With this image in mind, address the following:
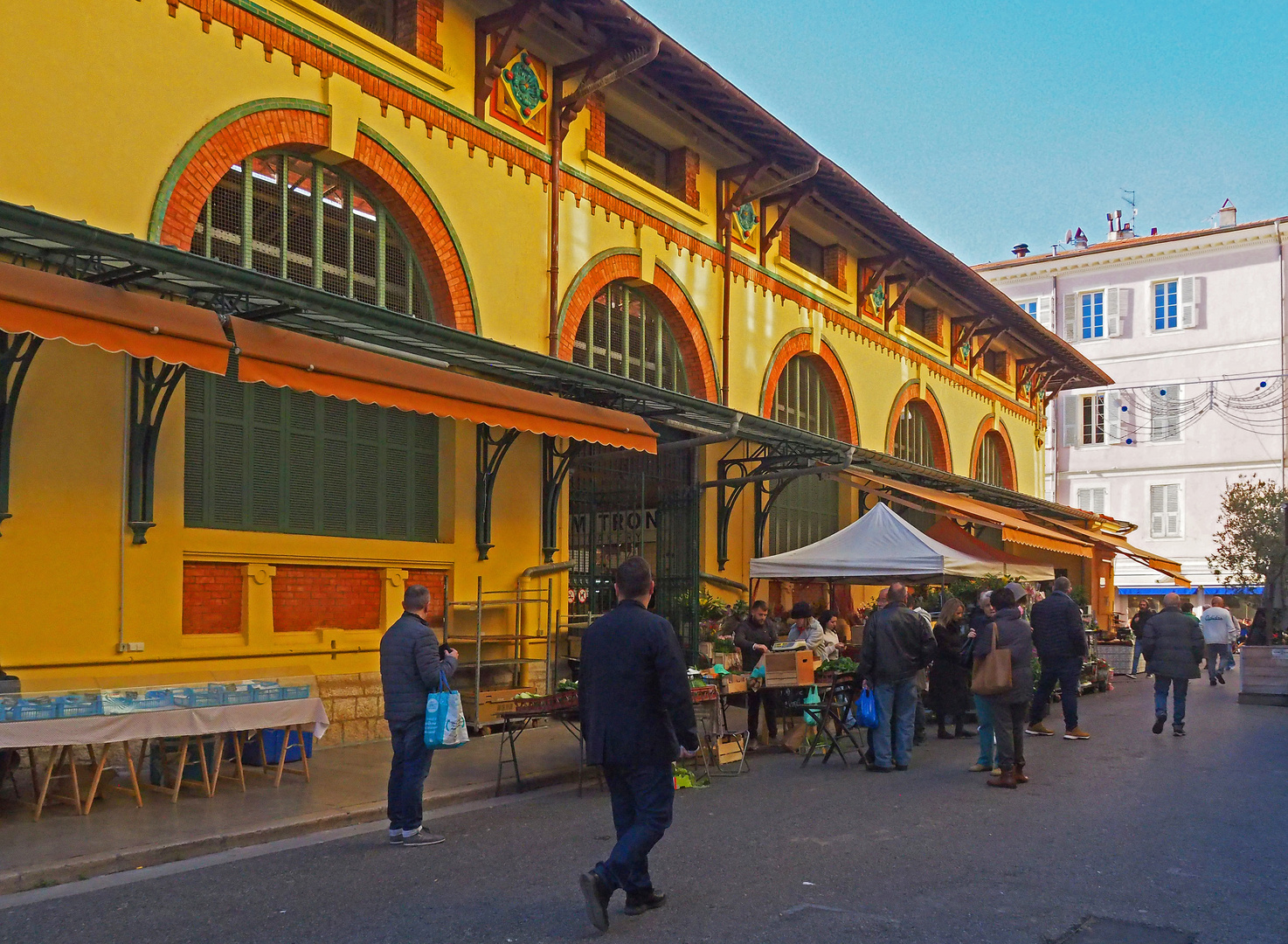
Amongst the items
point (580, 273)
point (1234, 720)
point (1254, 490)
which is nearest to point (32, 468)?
point (580, 273)

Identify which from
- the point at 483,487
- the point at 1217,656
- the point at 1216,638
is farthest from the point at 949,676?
the point at 1217,656

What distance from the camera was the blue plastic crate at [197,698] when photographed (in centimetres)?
858

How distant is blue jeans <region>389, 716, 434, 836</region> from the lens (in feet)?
23.8

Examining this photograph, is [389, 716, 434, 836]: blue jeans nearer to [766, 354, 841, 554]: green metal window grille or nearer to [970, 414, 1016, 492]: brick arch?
[766, 354, 841, 554]: green metal window grille

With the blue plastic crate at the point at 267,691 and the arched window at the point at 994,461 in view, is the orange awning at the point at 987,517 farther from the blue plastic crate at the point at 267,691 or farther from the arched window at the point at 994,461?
the blue plastic crate at the point at 267,691

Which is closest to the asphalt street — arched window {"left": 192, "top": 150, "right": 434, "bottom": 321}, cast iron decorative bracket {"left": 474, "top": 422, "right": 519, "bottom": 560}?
cast iron decorative bracket {"left": 474, "top": 422, "right": 519, "bottom": 560}

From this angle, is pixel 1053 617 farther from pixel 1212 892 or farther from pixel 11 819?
pixel 11 819

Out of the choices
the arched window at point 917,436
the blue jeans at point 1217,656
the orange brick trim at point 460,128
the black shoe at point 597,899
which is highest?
the orange brick trim at point 460,128

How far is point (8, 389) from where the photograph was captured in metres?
8.90

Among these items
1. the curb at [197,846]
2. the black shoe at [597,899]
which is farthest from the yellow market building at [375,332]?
the black shoe at [597,899]

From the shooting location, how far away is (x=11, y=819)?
779 centimetres

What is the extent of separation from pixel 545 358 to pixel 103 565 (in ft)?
13.4

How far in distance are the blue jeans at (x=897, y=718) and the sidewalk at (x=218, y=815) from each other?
2.44 m

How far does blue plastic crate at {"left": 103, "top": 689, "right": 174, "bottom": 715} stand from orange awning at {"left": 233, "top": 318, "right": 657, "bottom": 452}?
2228 mm
